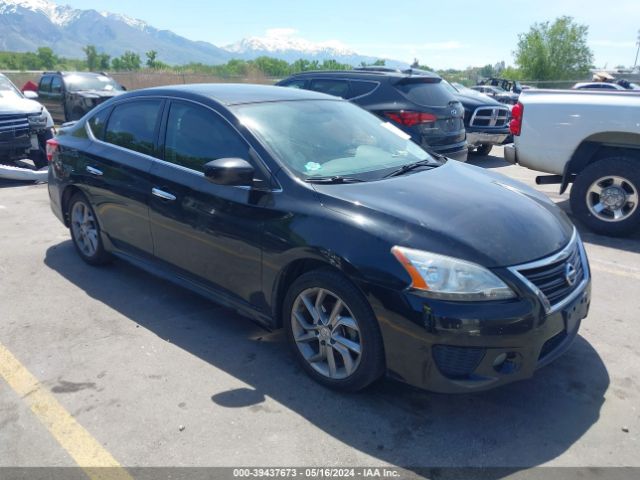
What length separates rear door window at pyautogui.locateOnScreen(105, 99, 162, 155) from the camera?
422 cm

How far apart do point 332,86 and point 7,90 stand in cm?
582

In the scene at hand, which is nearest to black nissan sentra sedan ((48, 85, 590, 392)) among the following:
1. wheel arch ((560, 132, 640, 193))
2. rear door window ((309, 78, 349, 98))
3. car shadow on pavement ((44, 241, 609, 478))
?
car shadow on pavement ((44, 241, 609, 478))

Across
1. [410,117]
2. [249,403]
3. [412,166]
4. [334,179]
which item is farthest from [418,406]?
[410,117]

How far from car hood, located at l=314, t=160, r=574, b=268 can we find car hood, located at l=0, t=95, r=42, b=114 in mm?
7657

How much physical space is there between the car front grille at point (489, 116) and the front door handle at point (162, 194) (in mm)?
8062

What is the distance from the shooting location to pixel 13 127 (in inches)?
342

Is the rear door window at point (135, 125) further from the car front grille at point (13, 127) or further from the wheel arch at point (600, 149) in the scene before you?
the car front grille at point (13, 127)

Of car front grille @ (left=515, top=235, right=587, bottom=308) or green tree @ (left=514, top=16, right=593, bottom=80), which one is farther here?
green tree @ (left=514, top=16, right=593, bottom=80)

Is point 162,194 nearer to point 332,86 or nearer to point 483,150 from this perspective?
point 332,86

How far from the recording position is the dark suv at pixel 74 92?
1446 centimetres

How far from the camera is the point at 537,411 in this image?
2.96 metres

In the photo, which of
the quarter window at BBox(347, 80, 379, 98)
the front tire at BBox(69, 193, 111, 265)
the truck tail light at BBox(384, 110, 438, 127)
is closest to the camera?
the front tire at BBox(69, 193, 111, 265)

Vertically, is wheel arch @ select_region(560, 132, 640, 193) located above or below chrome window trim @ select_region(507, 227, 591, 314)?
above

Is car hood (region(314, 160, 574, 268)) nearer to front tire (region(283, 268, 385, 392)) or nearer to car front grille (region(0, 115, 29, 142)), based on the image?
front tire (region(283, 268, 385, 392))
